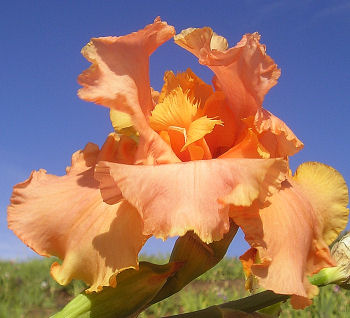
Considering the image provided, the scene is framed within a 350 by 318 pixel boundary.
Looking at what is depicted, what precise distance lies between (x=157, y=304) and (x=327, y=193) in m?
3.45

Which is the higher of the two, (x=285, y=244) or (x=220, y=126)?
(x=220, y=126)

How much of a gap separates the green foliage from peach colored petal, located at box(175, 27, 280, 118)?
2310 mm

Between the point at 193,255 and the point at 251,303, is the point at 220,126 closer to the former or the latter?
the point at 193,255

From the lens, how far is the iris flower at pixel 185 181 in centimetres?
85

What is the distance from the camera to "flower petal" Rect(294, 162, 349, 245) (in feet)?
3.51

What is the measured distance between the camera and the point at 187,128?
1042 millimetres

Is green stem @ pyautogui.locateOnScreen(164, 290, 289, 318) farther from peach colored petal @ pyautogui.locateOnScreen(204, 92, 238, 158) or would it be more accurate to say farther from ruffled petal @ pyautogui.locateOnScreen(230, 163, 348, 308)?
peach colored petal @ pyautogui.locateOnScreen(204, 92, 238, 158)

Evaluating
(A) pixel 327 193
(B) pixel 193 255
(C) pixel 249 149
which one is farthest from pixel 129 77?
(A) pixel 327 193

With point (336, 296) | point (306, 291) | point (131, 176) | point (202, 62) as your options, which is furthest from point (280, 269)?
point (336, 296)

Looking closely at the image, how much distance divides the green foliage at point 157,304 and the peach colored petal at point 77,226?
7.75ft

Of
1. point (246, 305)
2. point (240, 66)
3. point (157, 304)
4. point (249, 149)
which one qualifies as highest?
point (157, 304)

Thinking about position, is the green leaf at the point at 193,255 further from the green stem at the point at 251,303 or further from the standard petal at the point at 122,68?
the standard petal at the point at 122,68

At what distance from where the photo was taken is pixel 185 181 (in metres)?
0.85

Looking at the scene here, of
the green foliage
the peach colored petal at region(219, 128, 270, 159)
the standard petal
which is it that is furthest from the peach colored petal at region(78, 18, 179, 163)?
the green foliage
